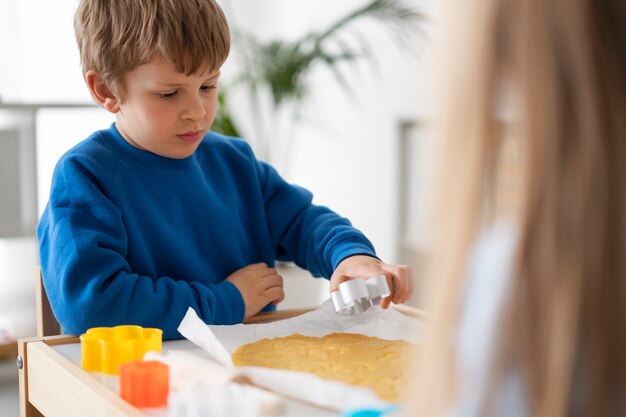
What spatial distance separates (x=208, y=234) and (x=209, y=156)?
0.14 m

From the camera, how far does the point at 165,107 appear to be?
3.85 ft

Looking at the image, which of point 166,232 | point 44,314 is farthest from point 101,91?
point 44,314

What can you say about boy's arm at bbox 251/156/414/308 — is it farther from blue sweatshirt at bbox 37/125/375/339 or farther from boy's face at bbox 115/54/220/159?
boy's face at bbox 115/54/220/159

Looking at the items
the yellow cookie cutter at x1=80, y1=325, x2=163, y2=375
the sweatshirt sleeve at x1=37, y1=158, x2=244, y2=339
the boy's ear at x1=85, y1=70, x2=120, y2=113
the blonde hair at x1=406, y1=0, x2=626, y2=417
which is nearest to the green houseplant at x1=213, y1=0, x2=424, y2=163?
the boy's ear at x1=85, y1=70, x2=120, y2=113

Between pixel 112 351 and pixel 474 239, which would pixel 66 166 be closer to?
pixel 112 351

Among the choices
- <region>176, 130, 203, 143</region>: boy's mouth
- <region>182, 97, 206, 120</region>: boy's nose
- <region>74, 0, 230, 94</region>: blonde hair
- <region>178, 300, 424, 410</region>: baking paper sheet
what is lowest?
<region>178, 300, 424, 410</region>: baking paper sheet

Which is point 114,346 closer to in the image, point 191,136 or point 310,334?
point 310,334

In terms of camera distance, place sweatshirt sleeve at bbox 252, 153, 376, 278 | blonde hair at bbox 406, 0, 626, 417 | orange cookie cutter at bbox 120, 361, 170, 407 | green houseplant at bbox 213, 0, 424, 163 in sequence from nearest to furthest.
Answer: blonde hair at bbox 406, 0, 626, 417, orange cookie cutter at bbox 120, 361, 170, 407, sweatshirt sleeve at bbox 252, 153, 376, 278, green houseplant at bbox 213, 0, 424, 163

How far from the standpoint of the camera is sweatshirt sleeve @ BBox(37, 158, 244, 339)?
1.06 metres

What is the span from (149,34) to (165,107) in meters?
0.10

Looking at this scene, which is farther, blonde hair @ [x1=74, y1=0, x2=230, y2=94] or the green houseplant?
the green houseplant

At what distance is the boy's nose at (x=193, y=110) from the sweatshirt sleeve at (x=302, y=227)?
23 centimetres

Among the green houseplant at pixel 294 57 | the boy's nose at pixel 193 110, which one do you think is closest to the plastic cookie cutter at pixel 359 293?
the boy's nose at pixel 193 110

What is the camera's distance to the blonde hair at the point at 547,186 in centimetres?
52
